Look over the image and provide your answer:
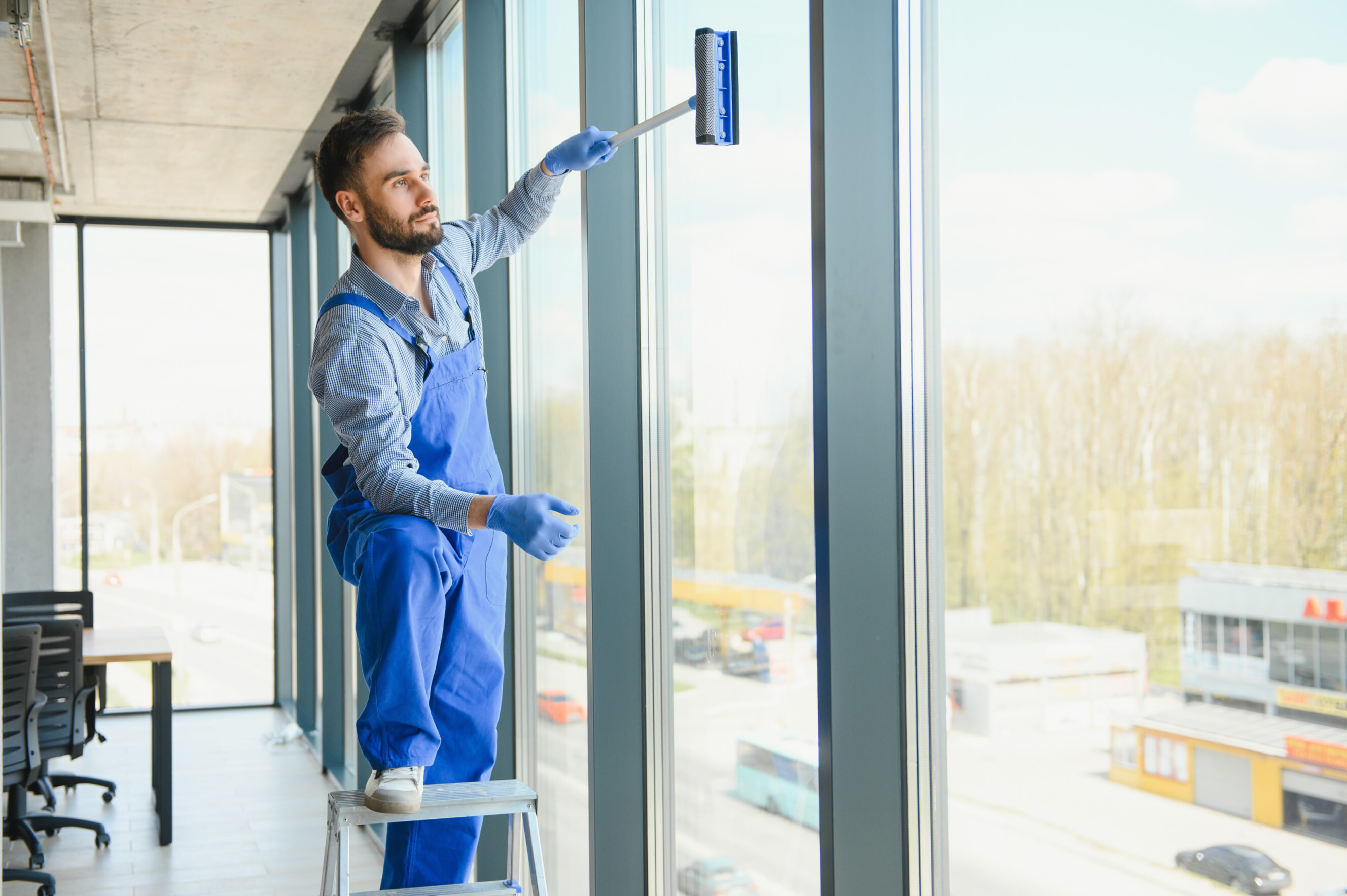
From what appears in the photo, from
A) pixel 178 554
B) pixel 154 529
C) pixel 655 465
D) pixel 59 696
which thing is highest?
pixel 655 465

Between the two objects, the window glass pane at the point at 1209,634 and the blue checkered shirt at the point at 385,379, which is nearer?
the window glass pane at the point at 1209,634

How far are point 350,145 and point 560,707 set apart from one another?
153 cm

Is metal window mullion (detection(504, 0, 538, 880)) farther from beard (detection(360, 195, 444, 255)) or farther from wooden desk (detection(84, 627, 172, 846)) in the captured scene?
wooden desk (detection(84, 627, 172, 846))

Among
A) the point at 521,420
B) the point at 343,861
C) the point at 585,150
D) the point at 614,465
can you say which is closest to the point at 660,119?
the point at 585,150

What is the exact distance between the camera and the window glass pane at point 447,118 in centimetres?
379

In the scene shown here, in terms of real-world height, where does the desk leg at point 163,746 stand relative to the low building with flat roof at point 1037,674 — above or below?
below

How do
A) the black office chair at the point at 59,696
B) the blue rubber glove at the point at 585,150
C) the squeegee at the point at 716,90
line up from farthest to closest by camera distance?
the black office chair at the point at 59,696 → the blue rubber glove at the point at 585,150 → the squeegee at the point at 716,90

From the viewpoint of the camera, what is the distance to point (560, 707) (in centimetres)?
279

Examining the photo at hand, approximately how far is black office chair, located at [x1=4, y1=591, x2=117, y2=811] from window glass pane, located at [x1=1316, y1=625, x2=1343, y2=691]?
16.8 feet

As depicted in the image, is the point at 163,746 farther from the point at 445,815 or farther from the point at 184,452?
the point at 445,815

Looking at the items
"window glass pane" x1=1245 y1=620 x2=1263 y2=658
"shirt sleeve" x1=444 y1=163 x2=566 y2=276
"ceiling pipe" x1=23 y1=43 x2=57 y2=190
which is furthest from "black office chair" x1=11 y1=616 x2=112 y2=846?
"window glass pane" x1=1245 y1=620 x2=1263 y2=658

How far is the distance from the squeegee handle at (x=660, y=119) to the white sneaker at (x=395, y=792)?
3.21 ft

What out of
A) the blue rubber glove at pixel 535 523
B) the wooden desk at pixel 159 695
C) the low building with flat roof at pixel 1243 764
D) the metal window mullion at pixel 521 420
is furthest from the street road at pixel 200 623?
the low building with flat roof at pixel 1243 764

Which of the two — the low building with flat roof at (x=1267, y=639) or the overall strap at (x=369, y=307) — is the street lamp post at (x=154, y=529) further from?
the low building with flat roof at (x=1267, y=639)
